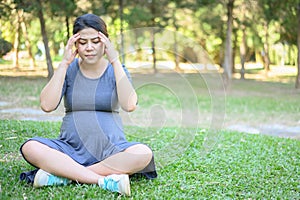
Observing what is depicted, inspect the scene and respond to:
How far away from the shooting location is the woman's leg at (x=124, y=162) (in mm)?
2596

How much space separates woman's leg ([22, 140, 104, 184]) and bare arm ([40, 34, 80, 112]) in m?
0.27

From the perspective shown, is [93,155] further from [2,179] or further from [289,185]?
[289,185]

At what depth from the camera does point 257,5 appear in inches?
532

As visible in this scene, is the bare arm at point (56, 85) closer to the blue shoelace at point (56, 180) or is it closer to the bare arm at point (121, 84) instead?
the bare arm at point (121, 84)

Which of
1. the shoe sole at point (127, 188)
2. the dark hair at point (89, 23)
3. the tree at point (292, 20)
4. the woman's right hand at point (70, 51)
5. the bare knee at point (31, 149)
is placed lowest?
the shoe sole at point (127, 188)

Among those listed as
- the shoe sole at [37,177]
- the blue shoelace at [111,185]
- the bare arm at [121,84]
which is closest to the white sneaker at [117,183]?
the blue shoelace at [111,185]

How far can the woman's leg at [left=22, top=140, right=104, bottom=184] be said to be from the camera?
2.53 meters

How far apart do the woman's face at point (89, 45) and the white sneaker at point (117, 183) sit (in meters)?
0.82

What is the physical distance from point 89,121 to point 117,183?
501mm

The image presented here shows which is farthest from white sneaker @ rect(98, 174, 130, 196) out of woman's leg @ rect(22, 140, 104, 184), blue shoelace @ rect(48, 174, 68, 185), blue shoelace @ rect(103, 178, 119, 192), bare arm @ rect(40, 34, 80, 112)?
bare arm @ rect(40, 34, 80, 112)

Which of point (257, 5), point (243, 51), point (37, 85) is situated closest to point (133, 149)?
point (37, 85)

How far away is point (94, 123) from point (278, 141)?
106 inches

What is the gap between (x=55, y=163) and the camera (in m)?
2.52

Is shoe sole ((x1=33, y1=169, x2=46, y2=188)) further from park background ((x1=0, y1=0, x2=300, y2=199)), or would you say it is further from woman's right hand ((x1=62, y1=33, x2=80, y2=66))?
woman's right hand ((x1=62, y1=33, x2=80, y2=66))
